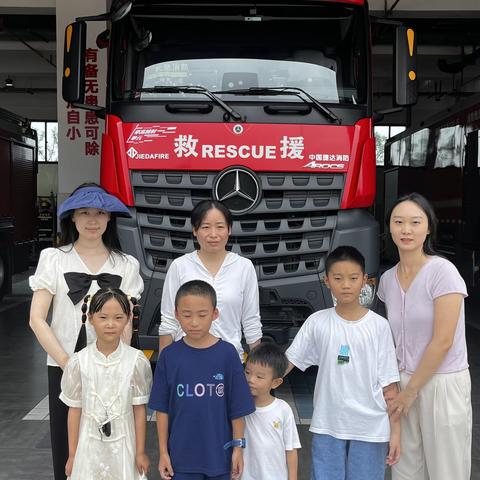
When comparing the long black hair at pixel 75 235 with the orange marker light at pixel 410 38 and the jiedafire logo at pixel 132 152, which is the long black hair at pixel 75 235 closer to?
the jiedafire logo at pixel 132 152

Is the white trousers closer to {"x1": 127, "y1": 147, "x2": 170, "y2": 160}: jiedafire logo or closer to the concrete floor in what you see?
the concrete floor

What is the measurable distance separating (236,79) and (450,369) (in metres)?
2.94

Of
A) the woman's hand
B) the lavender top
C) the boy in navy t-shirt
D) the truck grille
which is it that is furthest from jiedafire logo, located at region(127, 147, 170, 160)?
the woman's hand

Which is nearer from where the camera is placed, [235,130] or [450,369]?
[450,369]

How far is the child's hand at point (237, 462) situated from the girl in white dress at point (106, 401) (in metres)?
0.36

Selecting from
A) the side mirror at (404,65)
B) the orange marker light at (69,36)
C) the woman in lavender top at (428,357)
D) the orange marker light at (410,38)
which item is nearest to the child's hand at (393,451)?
the woman in lavender top at (428,357)

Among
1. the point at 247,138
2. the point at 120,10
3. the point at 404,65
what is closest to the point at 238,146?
the point at 247,138

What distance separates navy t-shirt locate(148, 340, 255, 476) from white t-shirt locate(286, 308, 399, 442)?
34 cm

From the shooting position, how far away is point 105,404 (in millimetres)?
2727

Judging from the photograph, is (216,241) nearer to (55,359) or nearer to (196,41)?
(55,359)

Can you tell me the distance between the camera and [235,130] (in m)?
4.87

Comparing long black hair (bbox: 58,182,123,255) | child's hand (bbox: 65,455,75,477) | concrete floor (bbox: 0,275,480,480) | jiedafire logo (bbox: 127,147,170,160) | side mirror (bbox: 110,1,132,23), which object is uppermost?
side mirror (bbox: 110,1,132,23)

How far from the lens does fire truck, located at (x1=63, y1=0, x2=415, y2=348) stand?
488 cm

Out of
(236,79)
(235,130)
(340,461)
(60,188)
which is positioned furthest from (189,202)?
(60,188)
